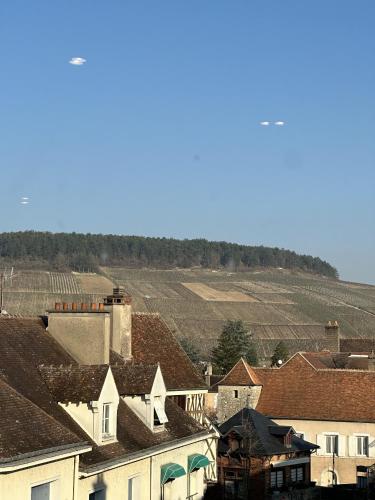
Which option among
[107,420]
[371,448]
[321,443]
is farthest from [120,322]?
[321,443]

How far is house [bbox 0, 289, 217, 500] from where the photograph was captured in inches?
698

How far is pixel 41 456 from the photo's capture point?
1712 centimetres

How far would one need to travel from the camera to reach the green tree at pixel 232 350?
9954 cm

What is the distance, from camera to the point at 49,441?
17875mm

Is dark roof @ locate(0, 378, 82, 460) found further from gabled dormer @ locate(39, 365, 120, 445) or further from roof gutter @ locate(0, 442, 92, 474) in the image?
gabled dormer @ locate(39, 365, 120, 445)

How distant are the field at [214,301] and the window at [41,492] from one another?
3773 inches

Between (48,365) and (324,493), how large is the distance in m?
18.1

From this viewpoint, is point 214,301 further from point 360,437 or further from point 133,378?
point 133,378

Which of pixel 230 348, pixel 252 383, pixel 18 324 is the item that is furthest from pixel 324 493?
pixel 230 348

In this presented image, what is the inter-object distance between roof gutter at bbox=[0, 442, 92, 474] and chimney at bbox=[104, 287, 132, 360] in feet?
28.5

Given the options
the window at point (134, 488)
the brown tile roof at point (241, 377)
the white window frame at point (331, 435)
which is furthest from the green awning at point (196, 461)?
the brown tile roof at point (241, 377)

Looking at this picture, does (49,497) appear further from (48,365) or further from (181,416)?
(181,416)

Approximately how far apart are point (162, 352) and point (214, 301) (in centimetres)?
11799

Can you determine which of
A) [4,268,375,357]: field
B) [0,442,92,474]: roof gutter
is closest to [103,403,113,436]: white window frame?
[0,442,92,474]: roof gutter
